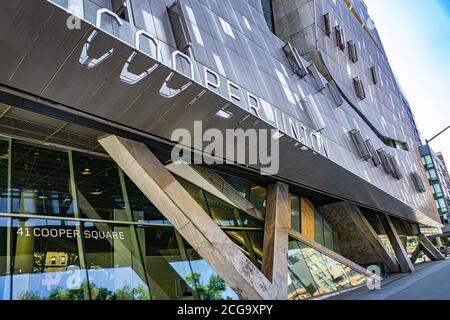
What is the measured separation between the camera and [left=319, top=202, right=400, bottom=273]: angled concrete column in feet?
72.1

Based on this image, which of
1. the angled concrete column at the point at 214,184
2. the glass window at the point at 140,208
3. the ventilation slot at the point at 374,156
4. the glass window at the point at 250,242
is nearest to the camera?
the glass window at the point at 140,208

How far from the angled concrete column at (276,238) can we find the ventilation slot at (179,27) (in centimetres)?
790

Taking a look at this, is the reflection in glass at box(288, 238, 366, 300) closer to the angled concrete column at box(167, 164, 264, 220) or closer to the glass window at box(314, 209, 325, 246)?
the angled concrete column at box(167, 164, 264, 220)

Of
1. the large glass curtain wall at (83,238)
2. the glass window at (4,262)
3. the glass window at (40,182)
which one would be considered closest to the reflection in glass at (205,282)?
the large glass curtain wall at (83,238)

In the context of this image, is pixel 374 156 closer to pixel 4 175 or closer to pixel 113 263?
pixel 113 263

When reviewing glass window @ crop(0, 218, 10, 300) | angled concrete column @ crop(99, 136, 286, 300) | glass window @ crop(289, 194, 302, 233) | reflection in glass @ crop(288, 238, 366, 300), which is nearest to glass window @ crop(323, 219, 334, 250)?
reflection in glass @ crop(288, 238, 366, 300)

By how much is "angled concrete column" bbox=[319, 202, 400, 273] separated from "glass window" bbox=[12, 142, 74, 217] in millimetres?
16936

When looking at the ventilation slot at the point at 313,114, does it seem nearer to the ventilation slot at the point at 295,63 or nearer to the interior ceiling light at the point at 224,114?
the ventilation slot at the point at 295,63

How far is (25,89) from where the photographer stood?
6.28 metres

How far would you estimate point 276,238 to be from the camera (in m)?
13.1

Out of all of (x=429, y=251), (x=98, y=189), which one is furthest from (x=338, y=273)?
(x=429, y=251)

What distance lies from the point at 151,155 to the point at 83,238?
2.85m

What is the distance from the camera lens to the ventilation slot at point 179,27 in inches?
335
